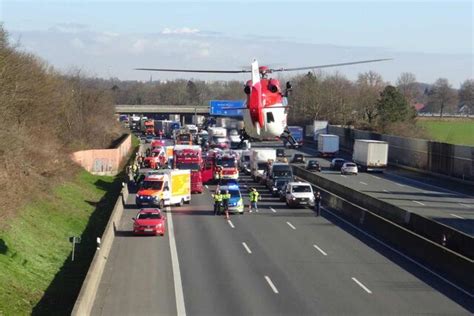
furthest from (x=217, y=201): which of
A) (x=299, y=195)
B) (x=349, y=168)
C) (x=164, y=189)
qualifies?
(x=349, y=168)

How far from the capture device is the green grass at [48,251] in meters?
24.4

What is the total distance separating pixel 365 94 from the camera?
140 m

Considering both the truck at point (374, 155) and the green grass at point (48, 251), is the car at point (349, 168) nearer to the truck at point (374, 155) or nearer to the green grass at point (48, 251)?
the truck at point (374, 155)

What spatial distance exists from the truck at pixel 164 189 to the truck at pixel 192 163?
6978 mm

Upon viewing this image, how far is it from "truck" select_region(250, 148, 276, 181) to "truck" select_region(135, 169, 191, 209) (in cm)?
1589

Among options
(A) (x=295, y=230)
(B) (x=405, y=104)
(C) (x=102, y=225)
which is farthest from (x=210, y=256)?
(B) (x=405, y=104)

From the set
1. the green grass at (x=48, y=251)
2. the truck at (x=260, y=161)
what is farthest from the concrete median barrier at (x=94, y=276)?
the truck at (x=260, y=161)

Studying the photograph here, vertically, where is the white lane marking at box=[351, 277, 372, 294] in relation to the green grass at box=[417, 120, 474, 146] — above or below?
above

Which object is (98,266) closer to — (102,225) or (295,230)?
(295,230)

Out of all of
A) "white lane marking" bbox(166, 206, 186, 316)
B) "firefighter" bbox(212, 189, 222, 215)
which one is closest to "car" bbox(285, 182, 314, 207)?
"firefighter" bbox(212, 189, 222, 215)

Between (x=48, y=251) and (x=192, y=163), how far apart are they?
27135 mm

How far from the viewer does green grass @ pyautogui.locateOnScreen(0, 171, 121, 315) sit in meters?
24.4

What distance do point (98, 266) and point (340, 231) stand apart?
1537cm

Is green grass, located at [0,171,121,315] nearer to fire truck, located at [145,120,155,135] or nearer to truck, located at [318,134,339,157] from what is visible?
truck, located at [318,134,339,157]
